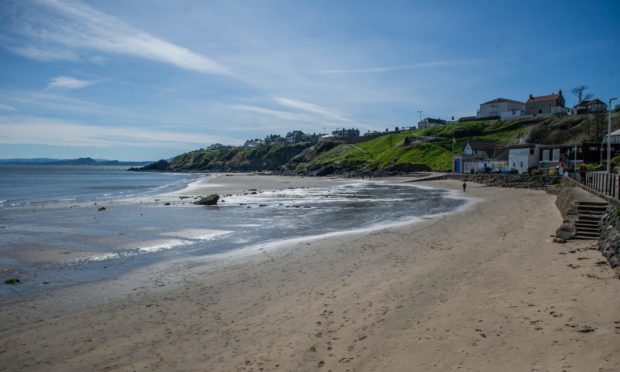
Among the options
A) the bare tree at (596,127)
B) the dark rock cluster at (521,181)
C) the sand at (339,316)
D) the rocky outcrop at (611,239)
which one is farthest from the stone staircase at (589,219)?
the bare tree at (596,127)

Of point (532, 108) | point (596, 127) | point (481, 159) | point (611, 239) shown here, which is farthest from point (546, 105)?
point (611, 239)

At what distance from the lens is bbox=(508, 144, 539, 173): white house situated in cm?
6359

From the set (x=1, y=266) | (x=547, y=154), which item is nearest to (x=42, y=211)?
(x=1, y=266)

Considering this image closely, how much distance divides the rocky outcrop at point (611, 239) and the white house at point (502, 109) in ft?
392

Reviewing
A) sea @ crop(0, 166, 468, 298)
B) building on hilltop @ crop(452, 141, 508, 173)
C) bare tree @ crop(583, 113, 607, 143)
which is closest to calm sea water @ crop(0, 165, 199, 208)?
sea @ crop(0, 166, 468, 298)

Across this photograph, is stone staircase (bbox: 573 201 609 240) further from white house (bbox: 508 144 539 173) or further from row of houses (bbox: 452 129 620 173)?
white house (bbox: 508 144 539 173)

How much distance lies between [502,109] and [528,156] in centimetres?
7536

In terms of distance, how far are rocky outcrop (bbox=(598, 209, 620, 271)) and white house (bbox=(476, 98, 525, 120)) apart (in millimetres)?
119485

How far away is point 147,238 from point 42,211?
18926 millimetres

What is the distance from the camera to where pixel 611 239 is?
13.5 meters

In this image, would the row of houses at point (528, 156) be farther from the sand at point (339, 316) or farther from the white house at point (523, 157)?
the sand at point (339, 316)

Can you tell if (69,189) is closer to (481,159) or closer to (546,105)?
(481,159)

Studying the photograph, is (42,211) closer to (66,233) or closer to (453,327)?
(66,233)

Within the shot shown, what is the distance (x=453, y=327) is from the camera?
8672mm
